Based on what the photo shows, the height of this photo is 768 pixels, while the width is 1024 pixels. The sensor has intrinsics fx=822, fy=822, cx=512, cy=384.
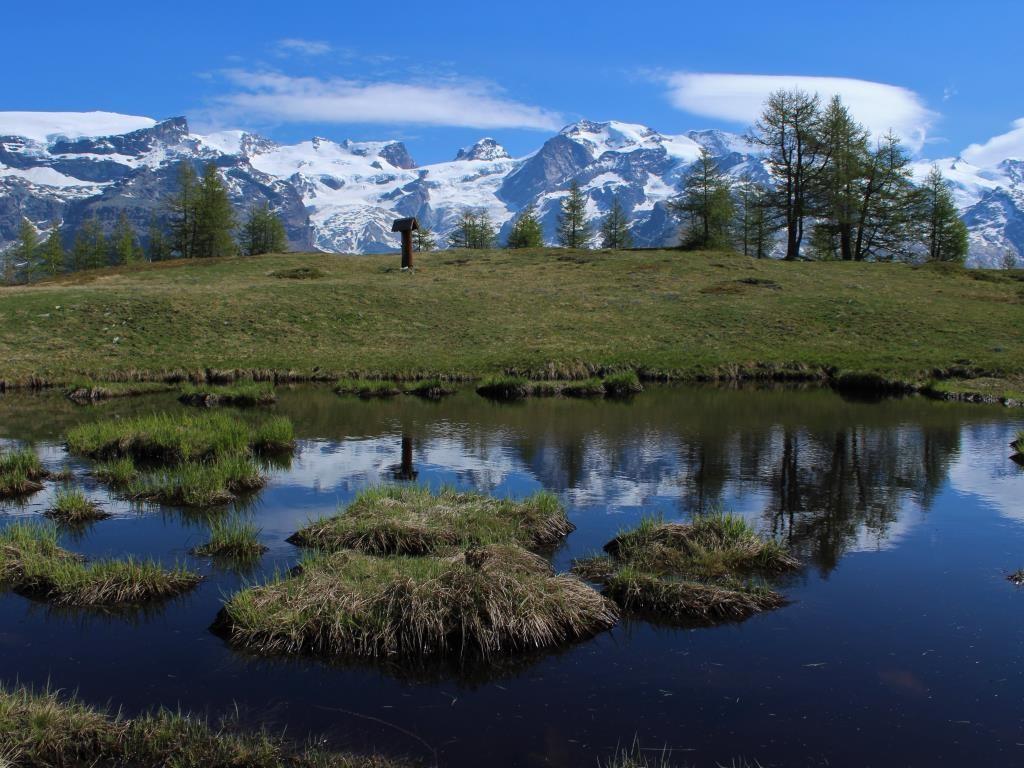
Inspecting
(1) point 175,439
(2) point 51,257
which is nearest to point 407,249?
(1) point 175,439

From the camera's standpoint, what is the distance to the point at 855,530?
50.1 feet

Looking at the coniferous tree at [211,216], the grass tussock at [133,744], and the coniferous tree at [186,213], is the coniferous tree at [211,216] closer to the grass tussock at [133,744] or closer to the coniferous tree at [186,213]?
the coniferous tree at [186,213]

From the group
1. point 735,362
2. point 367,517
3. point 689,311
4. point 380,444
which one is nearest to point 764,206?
point 689,311

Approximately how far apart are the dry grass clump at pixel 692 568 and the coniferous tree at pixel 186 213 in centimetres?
9885

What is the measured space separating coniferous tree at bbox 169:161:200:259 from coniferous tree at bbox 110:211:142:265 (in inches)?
448

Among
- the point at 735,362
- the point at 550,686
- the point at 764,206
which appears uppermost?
the point at 764,206

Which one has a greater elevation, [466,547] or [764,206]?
[764,206]

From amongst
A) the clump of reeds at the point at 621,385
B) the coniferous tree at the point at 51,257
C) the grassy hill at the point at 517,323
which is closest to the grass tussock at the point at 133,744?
the clump of reeds at the point at 621,385

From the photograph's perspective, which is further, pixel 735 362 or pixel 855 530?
pixel 735 362

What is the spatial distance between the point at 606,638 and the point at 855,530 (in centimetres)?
715

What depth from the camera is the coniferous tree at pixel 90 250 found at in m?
123

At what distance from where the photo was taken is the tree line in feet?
336

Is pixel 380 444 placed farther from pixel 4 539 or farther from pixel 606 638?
pixel 606 638

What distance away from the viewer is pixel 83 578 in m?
11.5
